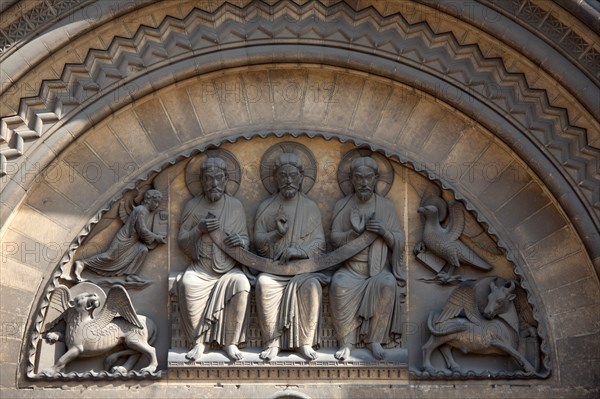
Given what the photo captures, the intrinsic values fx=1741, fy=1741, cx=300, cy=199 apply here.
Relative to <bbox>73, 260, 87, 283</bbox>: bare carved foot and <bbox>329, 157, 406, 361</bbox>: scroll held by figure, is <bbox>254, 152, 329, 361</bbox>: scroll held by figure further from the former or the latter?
<bbox>73, 260, 87, 283</bbox>: bare carved foot

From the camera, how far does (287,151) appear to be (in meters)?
16.8

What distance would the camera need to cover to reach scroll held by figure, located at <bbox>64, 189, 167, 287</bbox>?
Result: 16.5m

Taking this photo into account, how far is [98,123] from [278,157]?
175 cm

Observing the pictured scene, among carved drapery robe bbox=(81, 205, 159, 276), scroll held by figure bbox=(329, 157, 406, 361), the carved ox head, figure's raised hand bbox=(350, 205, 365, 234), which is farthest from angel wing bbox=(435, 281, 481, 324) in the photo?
carved drapery robe bbox=(81, 205, 159, 276)

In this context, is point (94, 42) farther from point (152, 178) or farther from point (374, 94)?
point (374, 94)

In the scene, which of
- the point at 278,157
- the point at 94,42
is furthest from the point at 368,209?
the point at 94,42

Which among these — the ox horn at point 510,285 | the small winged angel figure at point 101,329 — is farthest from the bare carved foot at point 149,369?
the ox horn at point 510,285

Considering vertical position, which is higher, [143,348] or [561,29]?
[561,29]

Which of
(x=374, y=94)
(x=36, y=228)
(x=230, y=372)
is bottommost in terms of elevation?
(x=230, y=372)

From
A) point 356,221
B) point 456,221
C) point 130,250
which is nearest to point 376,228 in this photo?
point 356,221

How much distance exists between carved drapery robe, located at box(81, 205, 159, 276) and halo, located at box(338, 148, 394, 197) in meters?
1.88

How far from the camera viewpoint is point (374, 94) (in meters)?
16.8

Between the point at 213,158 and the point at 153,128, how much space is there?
650mm

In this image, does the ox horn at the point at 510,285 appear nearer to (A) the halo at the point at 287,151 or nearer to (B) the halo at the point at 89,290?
(A) the halo at the point at 287,151
